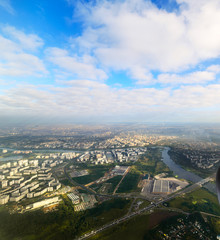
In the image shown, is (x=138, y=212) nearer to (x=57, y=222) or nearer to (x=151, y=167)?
(x=57, y=222)

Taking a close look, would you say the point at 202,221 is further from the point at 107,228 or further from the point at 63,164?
the point at 63,164

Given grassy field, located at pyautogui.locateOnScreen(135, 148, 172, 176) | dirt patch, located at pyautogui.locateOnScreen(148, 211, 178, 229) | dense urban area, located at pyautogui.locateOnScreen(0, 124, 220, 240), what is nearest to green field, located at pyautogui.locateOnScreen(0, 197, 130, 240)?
dense urban area, located at pyautogui.locateOnScreen(0, 124, 220, 240)

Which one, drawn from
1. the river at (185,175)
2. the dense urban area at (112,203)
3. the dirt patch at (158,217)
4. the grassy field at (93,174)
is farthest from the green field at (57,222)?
the river at (185,175)

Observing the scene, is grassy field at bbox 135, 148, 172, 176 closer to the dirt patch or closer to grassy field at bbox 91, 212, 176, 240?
the dirt patch

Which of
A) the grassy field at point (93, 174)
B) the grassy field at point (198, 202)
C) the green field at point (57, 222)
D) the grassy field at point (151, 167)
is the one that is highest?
the grassy field at point (198, 202)

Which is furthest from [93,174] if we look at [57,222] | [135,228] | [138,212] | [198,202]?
Result: [198,202]

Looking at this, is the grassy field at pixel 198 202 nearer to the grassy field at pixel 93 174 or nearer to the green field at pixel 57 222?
the green field at pixel 57 222

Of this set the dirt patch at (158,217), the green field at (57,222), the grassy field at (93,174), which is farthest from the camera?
the grassy field at (93,174)

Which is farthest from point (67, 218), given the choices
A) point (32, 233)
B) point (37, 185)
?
point (37, 185)

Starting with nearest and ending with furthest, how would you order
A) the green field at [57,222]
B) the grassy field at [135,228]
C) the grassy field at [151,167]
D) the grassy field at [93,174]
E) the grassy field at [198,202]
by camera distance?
the grassy field at [135,228], the green field at [57,222], the grassy field at [198,202], the grassy field at [93,174], the grassy field at [151,167]
